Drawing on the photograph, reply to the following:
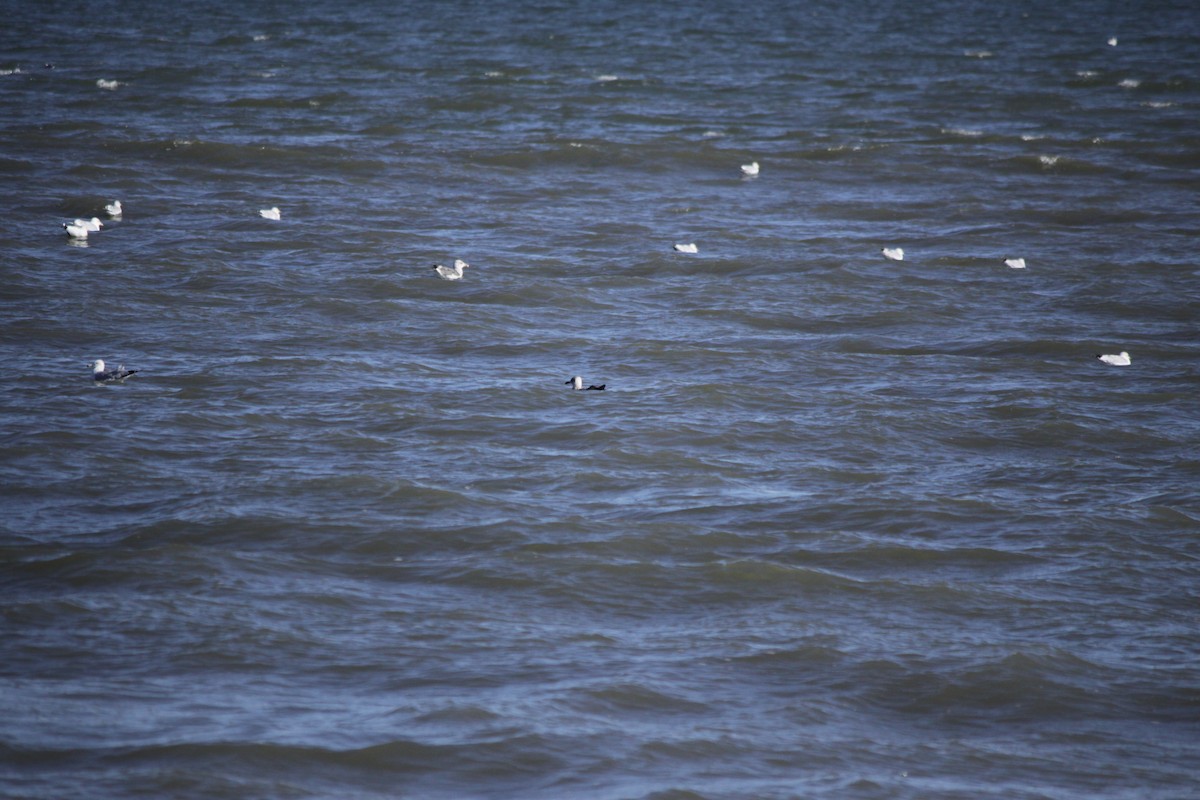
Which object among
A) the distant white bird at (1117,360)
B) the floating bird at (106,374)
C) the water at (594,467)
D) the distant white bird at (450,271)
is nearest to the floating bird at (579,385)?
the water at (594,467)

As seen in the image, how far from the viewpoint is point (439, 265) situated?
15.0 m

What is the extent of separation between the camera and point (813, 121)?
24422 mm

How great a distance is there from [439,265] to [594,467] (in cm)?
544

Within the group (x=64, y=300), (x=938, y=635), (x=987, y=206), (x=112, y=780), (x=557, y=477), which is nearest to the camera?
(x=112, y=780)

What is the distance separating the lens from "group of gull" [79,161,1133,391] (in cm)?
1138

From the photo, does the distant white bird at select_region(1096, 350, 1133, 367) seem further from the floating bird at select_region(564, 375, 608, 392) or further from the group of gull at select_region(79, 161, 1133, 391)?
the floating bird at select_region(564, 375, 608, 392)

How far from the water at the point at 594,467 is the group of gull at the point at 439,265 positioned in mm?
106

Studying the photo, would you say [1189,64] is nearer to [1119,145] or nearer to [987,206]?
[1119,145]

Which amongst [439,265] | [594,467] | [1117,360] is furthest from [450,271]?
[1117,360]

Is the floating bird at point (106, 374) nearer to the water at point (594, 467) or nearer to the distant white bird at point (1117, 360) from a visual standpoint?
the water at point (594, 467)

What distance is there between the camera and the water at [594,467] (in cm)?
689

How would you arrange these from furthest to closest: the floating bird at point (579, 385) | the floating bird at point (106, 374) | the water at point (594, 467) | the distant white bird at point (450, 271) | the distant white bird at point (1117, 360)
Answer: the distant white bird at point (450, 271) < the distant white bird at point (1117, 360) < the floating bird at point (579, 385) < the floating bird at point (106, 374) < the water at point (594, 467)

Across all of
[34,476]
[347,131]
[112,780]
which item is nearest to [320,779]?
[112,780]

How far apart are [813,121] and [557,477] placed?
15.9 metres
